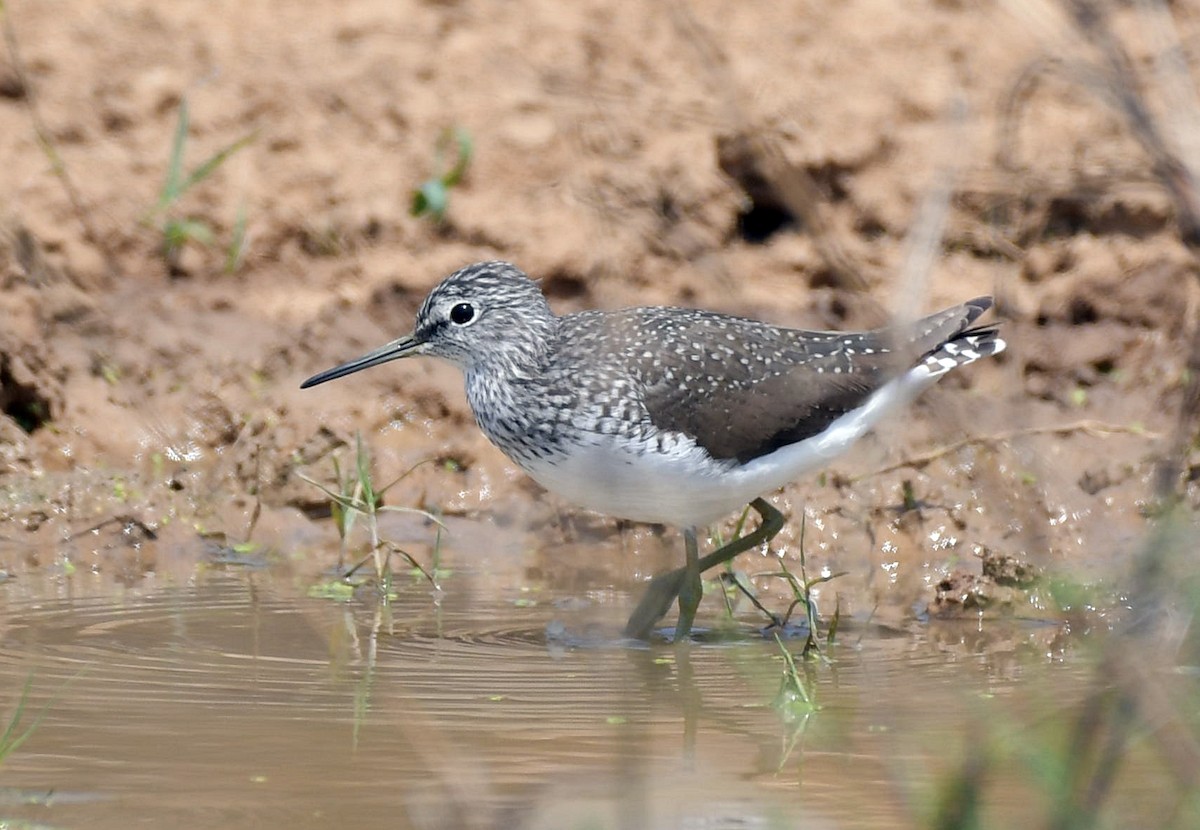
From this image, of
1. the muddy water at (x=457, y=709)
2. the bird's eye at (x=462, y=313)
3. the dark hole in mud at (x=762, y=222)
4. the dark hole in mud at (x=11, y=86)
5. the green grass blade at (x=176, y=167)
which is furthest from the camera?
the dark hole in mud at (x=762, y=222)

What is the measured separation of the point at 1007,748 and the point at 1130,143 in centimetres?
626

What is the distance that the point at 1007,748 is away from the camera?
9.77ft

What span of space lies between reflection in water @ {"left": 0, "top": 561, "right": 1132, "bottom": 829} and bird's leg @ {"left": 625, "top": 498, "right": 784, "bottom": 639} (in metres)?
0.11

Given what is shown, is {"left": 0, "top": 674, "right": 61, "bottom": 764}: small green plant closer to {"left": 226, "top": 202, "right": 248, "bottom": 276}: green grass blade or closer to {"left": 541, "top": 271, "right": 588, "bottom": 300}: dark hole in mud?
{"left": 226, "top": 202, "right": 248, "bottom": 276}: green grass blade

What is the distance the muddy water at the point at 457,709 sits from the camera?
13.9 feet

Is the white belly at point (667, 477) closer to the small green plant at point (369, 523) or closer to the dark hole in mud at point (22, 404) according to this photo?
the small green plant at point (369, 523)

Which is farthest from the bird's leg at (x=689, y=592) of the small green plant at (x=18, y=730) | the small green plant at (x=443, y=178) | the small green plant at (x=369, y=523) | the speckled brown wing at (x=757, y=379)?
the small green plant at (x=443, y=178)

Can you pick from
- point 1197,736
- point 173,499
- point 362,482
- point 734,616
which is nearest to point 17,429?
point 173,499

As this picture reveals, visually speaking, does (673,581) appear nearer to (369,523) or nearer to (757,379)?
(757,379)

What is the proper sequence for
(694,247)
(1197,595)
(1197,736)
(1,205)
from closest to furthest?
1. (694,247)
2. (1197,595)
3. (1197,736)
4. (1,205)

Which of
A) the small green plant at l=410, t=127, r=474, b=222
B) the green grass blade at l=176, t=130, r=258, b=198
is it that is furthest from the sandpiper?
the green grass blade at l=176, t=130, r=258, b=198

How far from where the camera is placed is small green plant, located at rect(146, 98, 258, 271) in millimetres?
8477

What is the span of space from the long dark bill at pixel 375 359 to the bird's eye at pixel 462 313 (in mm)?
212

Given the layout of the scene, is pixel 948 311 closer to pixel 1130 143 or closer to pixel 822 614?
pixel 822 614
